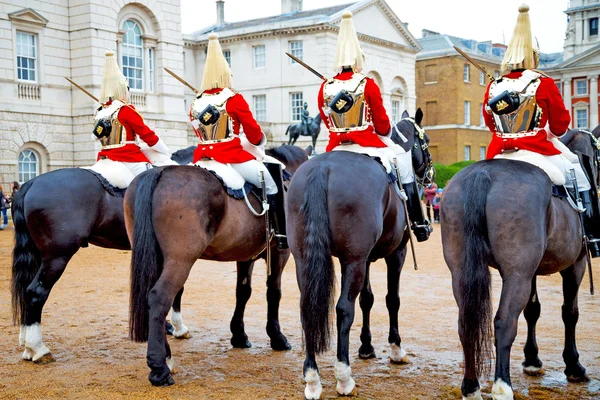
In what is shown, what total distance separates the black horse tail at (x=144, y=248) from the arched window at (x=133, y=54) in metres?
22.7

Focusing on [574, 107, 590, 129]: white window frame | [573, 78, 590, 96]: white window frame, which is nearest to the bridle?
[574, 107, 590, 129]: white window frame

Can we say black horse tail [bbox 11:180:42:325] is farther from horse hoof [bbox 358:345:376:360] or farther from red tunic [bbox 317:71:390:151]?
horse hoof [bbox 358:345:376:360]

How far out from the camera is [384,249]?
667 centimetres

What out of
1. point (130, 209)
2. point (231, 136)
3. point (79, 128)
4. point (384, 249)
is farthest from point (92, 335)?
point (79, 128)

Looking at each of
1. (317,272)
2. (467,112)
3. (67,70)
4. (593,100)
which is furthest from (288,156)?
(593,100)

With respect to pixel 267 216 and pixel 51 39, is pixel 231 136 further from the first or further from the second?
pixel 51 39

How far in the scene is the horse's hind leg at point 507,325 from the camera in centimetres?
520

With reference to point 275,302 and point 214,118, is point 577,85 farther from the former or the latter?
point 214,118

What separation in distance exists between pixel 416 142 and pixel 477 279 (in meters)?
2.72

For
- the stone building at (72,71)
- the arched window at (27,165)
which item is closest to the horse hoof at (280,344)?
the stone building at (72,71)

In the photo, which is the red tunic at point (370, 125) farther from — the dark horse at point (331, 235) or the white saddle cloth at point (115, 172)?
the white saddle cloth at point (115, 172)

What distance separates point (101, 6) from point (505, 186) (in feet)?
79.7

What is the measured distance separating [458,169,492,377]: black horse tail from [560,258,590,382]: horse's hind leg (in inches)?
52.4

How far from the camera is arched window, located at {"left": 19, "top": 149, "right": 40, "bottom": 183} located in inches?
1013
